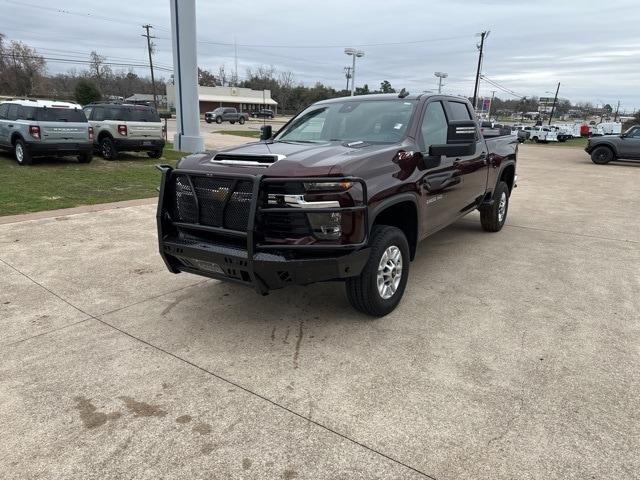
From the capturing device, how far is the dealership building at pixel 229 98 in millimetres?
84188

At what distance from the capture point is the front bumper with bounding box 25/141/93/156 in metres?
12.0

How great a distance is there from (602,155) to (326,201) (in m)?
20.9

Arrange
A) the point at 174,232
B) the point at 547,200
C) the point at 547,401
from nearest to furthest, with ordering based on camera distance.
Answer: the point at 547,401 < the point at 174,232 < the point at 547,200

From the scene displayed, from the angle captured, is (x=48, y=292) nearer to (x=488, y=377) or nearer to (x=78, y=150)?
(x=488, y=377)

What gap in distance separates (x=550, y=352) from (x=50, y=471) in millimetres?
3303

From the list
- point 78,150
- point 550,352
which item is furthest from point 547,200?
point 78,150

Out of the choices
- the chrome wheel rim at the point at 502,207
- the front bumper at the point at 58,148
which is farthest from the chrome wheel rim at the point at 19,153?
the chrome wheel rim at the point at 502,207

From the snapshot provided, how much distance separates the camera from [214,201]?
3.68 m

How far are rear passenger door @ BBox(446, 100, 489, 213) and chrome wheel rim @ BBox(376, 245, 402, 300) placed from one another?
158cm

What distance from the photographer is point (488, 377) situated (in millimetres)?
3252

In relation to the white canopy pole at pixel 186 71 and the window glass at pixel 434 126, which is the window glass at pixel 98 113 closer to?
the white canopy pole at pixel 186 71

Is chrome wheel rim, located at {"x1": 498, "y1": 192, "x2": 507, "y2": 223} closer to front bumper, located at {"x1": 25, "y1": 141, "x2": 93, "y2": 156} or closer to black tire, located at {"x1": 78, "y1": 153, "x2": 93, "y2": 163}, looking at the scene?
front bumper, located at {"x1": 25, "y1": 141, "x2": 93, "y2": 156}

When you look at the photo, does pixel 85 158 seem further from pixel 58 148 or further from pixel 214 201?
pixel 214 201


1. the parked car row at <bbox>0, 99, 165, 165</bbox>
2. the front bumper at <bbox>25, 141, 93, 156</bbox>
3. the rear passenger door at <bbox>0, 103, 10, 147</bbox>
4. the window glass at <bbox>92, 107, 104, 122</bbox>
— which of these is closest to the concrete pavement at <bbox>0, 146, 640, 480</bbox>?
the front bumper at <bbox>25, 141, 93, 156</bbox>
